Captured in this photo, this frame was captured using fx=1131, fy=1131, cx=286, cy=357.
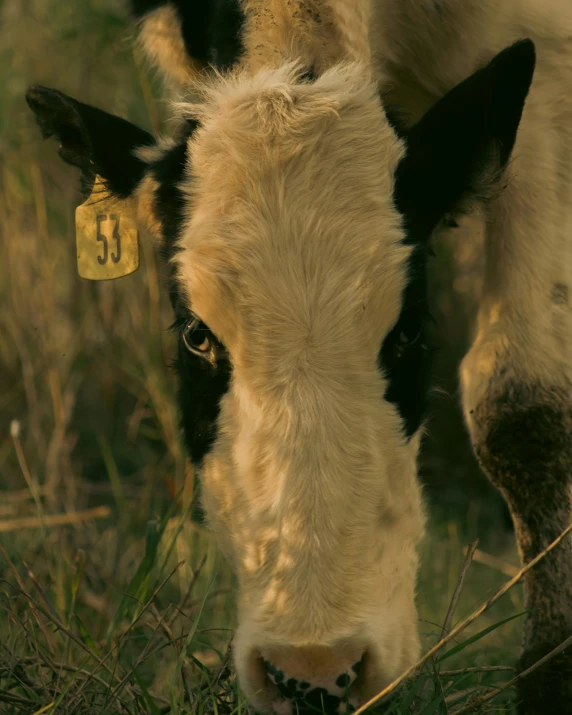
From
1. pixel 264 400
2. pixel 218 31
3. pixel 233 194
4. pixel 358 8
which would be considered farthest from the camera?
pixel 218 31

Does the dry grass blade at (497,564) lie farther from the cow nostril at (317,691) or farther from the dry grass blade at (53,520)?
the cow nostril at (317,691)

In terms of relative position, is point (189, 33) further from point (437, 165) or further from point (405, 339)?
point (405, 339)

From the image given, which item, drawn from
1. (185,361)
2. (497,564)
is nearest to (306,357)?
(185,361)

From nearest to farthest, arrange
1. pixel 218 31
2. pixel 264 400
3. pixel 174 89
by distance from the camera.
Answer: pixel 264 400 < pixel 218 31 < pixel 174 89

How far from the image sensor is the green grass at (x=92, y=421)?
4.04m

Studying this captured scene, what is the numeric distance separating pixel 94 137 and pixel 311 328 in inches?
38.8

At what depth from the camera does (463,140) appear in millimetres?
3090

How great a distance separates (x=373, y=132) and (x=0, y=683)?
6.28 feet

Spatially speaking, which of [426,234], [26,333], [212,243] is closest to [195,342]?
[212,243]

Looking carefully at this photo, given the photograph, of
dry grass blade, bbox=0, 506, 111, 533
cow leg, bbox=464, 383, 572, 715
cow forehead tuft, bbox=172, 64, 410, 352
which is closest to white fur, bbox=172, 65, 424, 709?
cow forehead tuft, bbox=172, 64, 410, 352

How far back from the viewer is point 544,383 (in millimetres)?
3492

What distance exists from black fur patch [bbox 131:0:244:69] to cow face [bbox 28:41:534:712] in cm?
30

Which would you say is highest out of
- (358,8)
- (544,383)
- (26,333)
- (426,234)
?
(358,8)

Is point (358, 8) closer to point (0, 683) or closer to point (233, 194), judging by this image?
point (233, 194)
